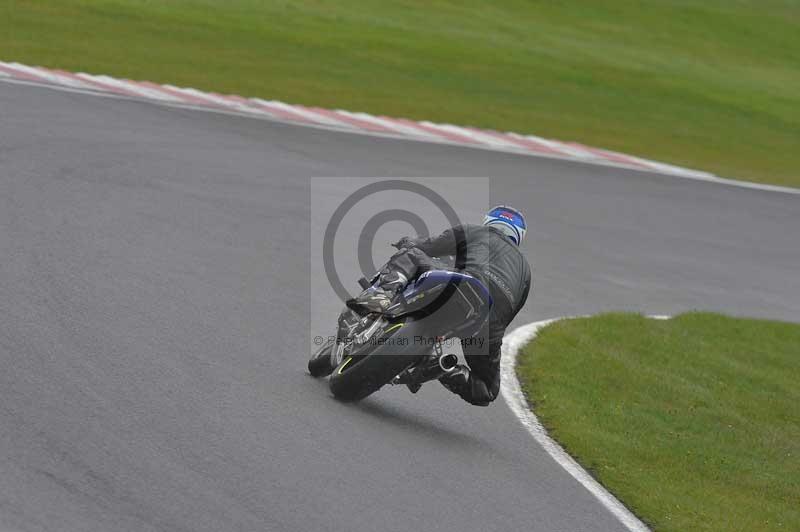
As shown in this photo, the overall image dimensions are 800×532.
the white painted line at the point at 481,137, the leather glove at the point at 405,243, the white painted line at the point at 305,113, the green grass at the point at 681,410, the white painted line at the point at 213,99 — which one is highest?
the leather glove at the point at 405,243

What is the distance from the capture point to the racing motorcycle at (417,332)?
297 inches

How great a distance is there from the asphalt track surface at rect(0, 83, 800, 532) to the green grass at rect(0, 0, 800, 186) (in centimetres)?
381

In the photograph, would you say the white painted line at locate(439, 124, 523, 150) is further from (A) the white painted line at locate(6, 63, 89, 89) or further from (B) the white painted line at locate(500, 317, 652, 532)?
(B) the white painted line at locate(500, 317, 652, 532)

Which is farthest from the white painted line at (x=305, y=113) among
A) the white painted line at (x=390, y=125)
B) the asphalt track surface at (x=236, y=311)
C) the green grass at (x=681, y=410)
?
the green grass at (x=681, y=410)

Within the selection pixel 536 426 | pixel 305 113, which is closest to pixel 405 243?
pixel 536 426

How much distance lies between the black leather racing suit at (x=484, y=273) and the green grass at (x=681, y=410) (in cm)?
77

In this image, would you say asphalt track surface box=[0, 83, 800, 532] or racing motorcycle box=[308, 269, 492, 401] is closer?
asphalt track surface box=[0, 83, 800, 532]

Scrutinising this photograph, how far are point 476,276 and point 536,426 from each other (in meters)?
1.39

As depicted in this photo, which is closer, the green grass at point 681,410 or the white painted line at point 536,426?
the white painted line at point 536,426

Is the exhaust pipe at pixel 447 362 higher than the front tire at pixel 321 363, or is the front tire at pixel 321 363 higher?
the exhaust pipe at pixel 447 362

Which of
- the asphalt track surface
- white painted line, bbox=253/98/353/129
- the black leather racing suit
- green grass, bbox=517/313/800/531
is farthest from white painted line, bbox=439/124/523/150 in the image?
the black leather racing suit

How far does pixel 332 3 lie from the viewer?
1190 inches

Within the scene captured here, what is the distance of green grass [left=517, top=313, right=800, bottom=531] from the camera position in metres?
7.75

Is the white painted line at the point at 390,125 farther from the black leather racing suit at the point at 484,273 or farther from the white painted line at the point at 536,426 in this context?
the black leather racing suit at the point at 484,273
